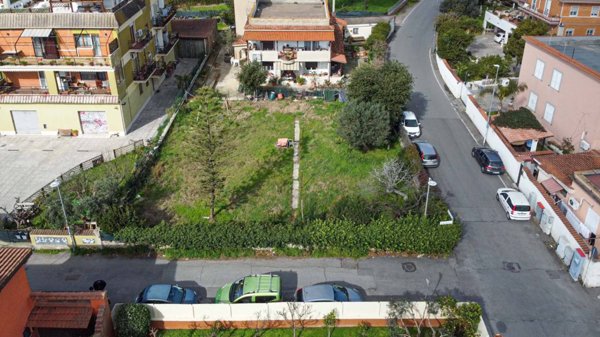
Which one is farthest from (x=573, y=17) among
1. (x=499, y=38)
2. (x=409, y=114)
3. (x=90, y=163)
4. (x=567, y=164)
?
(x=90, y=163)

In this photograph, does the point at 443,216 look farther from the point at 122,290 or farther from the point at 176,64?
the point at 176,64

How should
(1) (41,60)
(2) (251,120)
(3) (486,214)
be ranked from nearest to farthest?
(3) (486,214)
(1) (41,60)
(2) (251,120)

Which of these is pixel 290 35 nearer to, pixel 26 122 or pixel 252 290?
pixel 26 122

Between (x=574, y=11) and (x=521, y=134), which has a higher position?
(x=574, y=11)

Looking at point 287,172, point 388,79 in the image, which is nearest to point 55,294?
point 287,172

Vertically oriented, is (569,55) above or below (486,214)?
above

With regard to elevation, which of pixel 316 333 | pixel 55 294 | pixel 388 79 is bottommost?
pixel 316 333

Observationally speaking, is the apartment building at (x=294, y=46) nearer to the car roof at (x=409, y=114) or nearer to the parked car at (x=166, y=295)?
the car roof at (x=409, y=114)
